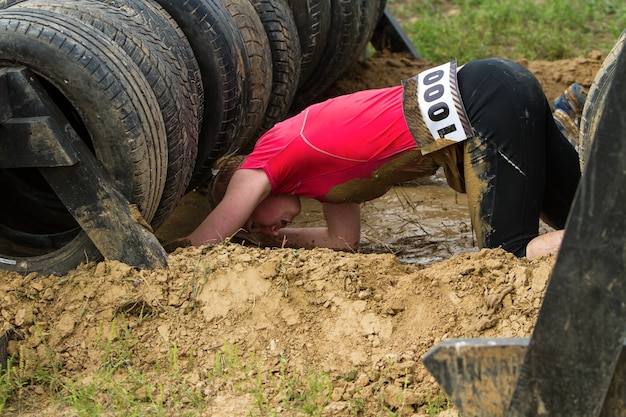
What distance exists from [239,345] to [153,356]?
12.1 inches

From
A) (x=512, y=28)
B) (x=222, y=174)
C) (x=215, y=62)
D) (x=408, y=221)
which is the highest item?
(x=215, y=62)

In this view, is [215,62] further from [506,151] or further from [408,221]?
[408,221]

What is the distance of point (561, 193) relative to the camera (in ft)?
14.2

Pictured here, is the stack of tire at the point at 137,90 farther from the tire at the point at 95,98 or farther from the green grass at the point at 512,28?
the green grass at the point at 512,28

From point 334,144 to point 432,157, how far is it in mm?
437

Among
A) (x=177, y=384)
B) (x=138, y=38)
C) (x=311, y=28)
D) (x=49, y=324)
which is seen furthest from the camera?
(x=311, y=28)

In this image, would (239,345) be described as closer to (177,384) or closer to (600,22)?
(177,384)

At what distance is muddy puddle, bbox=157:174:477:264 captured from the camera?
5.36m

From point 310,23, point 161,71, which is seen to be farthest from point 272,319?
point 310,23

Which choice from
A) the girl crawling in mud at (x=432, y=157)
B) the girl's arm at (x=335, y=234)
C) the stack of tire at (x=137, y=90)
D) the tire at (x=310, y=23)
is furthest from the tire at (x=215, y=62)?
the tire at (x=310, y=23)

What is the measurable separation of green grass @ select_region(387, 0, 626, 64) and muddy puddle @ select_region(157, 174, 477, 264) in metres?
2.73

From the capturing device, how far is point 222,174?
4.68 meters

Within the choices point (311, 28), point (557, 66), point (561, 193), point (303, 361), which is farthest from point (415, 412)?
point (557, 66)

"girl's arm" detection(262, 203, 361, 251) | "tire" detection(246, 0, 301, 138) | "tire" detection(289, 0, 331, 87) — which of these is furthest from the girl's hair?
"tire" detection(289, 0, 331, 87)
